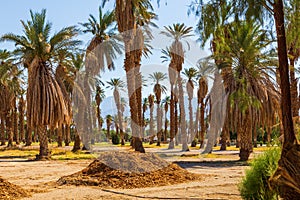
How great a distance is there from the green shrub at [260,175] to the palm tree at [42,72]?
827 inches

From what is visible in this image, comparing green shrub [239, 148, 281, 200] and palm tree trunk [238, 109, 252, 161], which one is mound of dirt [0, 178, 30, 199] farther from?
palm tree trunk [238, 109, 252, 161]

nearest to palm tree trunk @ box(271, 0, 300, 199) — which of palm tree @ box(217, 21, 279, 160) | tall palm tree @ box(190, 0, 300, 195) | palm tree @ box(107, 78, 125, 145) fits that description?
tall palm tree @ box(190, 0, 300, 195)

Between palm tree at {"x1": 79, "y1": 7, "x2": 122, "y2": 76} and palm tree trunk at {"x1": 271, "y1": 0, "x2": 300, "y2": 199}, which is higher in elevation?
palm tree at {"x1": 79, "y1": 7, "x2": 122, "y2": 76}

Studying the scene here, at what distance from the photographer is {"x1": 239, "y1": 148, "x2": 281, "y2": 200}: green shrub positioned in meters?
7.77

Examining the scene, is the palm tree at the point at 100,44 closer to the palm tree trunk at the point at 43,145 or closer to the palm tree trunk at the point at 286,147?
the palm tree trunk at the point at 43,145

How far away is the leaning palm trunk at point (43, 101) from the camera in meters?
27.0

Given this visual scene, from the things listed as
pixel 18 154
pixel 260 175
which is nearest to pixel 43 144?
pixel 18 154

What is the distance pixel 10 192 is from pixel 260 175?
21.7 feet

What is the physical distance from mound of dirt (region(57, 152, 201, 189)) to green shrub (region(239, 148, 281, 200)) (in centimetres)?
540

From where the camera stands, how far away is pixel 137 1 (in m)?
25.7

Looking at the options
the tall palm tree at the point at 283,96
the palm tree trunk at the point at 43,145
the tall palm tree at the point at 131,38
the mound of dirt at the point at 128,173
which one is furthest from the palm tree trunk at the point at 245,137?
the tall palm tree at the point at 283,96

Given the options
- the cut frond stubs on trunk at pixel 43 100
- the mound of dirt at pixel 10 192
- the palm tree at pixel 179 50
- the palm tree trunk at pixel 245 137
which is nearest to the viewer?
the mound of dirt at pixel 10 192

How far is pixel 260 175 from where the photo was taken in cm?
794

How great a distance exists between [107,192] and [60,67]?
19.8 meters
